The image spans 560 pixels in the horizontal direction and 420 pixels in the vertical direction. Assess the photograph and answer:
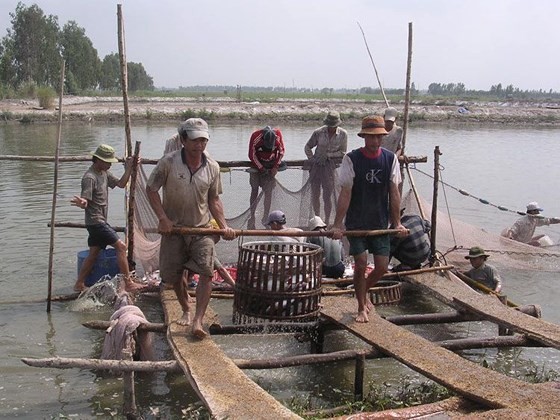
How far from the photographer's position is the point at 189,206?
5387 mm

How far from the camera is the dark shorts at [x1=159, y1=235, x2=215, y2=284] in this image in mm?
5438

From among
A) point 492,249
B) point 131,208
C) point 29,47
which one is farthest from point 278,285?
point 29,47

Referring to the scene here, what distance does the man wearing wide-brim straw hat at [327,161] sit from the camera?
8.90 meters

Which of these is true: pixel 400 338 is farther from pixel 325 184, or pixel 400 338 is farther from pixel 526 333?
pixel 325 184

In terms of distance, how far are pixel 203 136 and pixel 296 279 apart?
156cm

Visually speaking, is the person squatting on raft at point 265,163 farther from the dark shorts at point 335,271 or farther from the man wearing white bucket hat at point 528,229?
the man wearing white bucket hat at point 528,229

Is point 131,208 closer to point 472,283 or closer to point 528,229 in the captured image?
point 472,283

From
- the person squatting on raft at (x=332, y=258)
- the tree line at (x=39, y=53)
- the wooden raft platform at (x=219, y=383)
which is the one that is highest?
the tree line at (x=39, y=53)

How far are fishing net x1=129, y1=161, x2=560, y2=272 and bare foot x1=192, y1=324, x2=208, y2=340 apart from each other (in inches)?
A: 120

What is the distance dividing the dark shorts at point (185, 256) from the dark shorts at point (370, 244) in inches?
48.6

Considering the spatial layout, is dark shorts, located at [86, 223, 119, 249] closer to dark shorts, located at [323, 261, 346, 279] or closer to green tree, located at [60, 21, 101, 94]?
dark shorts, located at [323, 261, 346, 279]

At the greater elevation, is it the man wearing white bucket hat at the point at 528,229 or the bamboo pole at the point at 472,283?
the man wearing white bucket hat at the point at 528,229

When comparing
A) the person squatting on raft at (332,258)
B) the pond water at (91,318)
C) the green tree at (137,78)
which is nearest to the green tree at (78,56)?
the green tree at (137,78)

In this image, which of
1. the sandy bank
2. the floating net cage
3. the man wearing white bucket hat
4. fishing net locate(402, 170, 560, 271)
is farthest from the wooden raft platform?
the sandy bank
